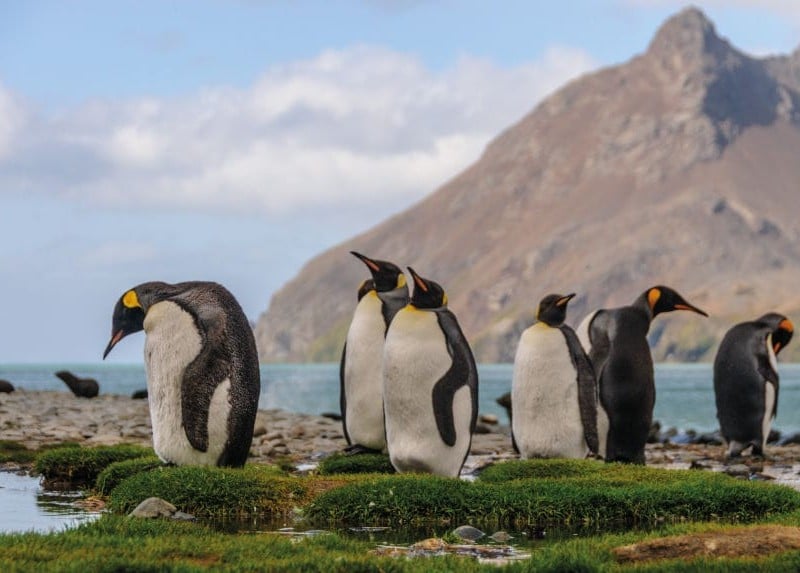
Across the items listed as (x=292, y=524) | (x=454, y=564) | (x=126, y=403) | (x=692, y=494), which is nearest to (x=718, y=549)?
(x=454, y=564)

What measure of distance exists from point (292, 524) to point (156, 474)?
68.3 inches

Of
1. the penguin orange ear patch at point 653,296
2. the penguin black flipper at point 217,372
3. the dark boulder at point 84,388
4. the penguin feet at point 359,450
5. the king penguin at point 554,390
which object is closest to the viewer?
the penguin black flipper at point 217,372

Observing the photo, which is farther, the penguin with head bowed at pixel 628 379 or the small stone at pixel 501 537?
the penguin with head bowed at pixel 628 379

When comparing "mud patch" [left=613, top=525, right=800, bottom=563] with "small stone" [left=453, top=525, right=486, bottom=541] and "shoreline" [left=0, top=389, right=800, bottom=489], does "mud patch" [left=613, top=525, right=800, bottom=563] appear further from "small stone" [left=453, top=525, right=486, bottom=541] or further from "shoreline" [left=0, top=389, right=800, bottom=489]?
"shoreline" [left=0, top=389, right=800, bottom=489]

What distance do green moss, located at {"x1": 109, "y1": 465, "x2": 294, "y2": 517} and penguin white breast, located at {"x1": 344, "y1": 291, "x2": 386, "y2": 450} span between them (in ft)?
10.7

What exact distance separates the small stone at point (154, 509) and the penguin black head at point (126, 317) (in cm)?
247

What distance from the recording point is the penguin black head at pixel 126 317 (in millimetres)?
12062

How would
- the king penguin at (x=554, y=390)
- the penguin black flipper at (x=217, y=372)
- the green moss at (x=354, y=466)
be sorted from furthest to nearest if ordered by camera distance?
the king penguin at (x=554, y=390), the green moss at (x=354, y=466), the penguin black flipper at (x=217, y=372)

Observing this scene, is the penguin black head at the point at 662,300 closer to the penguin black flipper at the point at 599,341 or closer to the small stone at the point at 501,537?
the penguin black flipper at the point at 599,341

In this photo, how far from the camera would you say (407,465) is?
1276 centimetres

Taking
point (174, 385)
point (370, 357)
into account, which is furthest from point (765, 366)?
point (174, 385)

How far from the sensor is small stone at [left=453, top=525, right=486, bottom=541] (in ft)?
30.1

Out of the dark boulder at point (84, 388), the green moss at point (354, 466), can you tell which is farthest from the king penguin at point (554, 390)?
the dark boulder at point (84, 388)

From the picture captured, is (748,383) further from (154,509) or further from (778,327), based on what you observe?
(154,509)
